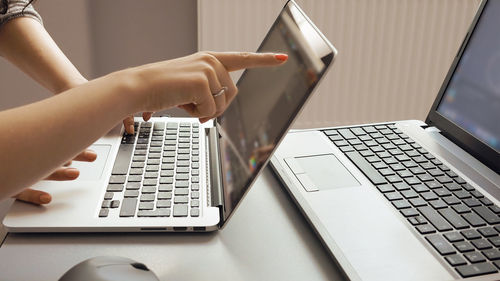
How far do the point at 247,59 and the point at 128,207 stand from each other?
0.80 feet

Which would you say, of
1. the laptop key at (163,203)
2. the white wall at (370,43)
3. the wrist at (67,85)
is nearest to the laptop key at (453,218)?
the laptop key at (163,203)

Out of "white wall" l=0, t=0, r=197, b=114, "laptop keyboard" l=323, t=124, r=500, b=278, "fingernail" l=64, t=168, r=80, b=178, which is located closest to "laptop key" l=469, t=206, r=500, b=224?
"laptop keyboard" l=323, t=124, r=500, b=278

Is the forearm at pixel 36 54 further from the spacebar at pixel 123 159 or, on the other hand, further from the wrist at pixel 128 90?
the wrist at pixel 128 90

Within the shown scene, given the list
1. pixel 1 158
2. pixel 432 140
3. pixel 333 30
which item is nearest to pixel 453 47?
pixel 333 30

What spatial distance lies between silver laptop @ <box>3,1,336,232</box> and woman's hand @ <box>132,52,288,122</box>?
60 millimetres

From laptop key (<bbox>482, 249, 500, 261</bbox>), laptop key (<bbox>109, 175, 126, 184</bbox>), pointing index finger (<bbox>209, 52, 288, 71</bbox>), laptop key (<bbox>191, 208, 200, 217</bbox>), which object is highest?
pointing index finger (<bbox>209, 52, 288, 71</bbox>)

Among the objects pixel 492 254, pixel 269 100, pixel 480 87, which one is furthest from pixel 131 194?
pixel 480 87

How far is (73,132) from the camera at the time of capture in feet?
1.89

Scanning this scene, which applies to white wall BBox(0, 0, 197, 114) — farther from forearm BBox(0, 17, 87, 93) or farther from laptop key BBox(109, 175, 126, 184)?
laptop key BBox(109, 175, 126, 184)

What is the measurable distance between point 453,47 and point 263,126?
5.10ft

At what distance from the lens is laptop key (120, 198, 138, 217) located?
66 cm

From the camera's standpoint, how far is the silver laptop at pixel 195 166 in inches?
25.0

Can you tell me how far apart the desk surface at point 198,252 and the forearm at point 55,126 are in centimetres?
9

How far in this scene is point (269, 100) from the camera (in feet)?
2.33
